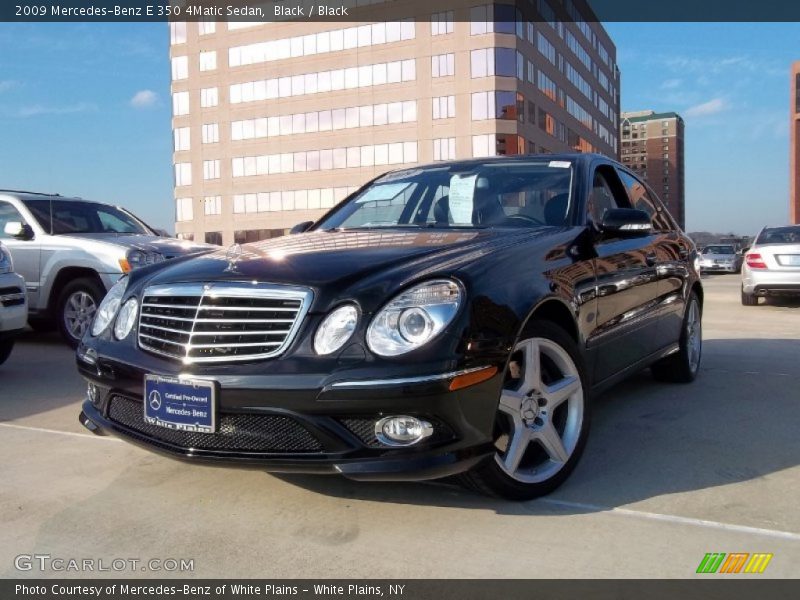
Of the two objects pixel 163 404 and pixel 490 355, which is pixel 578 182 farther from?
pixel 163 404

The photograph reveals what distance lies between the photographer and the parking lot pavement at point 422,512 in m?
2.56

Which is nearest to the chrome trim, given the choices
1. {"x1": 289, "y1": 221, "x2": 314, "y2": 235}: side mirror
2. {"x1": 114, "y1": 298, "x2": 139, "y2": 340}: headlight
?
{"x1": 114, "y1": 298, "x2": 139, "y2": 340}: headlight

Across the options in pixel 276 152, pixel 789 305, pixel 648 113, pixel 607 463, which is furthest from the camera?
pixel 648 113

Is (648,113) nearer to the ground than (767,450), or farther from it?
farther from it

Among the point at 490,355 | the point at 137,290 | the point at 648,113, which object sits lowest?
the point at 490,355

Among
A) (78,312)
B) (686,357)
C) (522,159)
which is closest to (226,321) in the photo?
(522,159)

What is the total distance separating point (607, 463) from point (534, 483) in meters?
0.73

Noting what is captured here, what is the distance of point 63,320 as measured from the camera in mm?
7672

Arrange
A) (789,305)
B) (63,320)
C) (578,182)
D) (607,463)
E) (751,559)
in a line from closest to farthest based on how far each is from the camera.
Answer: (751,559)
(607,463)
(578,182)
(63,320)
(789,305)

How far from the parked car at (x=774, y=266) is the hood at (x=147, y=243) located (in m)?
9.27

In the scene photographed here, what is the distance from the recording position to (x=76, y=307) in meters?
7.66

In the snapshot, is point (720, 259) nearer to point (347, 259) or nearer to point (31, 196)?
point (31, 196)

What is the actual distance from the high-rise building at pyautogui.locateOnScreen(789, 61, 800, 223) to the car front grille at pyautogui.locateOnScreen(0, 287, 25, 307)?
101m

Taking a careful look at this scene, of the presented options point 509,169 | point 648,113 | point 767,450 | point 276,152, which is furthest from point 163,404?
point 648,113
